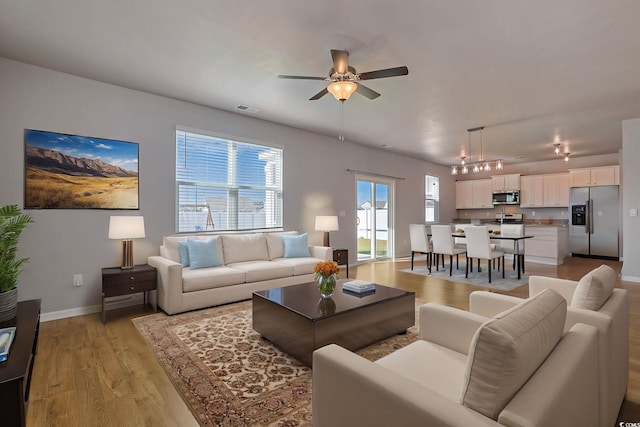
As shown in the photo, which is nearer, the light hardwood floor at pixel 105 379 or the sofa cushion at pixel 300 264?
the light hardwood floor at pixel 105 379

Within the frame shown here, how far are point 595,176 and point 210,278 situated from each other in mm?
8955

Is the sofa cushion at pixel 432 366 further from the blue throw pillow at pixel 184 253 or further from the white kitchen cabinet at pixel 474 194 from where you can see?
the white kitchen cabinet at pixel 474 194

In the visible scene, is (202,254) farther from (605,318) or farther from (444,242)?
(444,242)

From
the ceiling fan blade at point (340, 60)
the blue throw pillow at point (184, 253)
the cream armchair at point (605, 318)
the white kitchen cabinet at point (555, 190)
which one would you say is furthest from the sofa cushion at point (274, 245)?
the white kitchen cabinet at point (555, 190)

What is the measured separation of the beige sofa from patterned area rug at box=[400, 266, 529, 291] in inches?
87.1

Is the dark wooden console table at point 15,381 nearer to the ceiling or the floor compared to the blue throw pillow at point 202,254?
nearer to the floor

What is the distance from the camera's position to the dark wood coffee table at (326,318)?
233 centimetres

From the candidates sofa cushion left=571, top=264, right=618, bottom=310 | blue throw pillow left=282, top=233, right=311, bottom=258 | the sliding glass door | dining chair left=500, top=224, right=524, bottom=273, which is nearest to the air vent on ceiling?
blue throw pillow left=282, top=233, right=311, bottom=258

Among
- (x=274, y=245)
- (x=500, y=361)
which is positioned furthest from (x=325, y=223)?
(x=500, y=361)

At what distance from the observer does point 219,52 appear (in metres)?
2.97

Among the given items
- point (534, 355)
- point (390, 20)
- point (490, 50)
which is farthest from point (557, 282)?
point (390, 20)

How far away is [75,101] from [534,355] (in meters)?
4.64

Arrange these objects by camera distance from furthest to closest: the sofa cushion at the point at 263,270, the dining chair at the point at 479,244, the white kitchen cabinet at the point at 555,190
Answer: the white kitchen cabinet at the point at 555,190 → the dining chair at the point at 479,244 → the sofa cushion at the point at 263,270

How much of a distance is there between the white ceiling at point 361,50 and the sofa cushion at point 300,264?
226 cm
